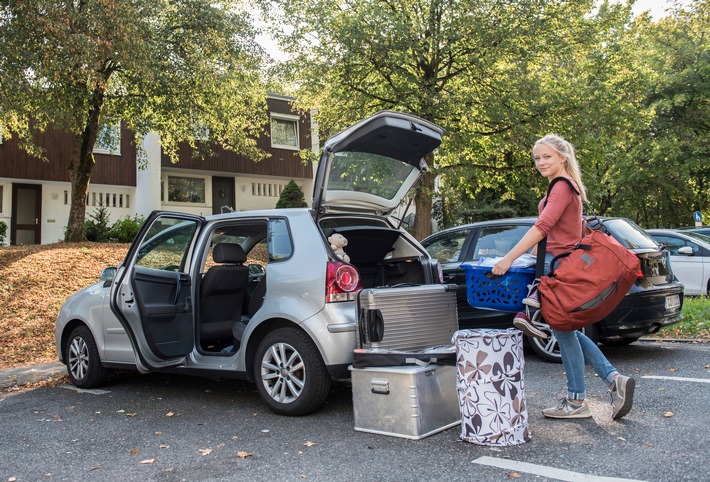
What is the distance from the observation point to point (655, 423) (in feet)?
15.2

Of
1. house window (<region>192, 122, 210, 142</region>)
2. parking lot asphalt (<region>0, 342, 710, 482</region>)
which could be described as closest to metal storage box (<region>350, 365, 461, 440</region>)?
parking lot asphalt (<region>0, 342, 710, 482</region>)

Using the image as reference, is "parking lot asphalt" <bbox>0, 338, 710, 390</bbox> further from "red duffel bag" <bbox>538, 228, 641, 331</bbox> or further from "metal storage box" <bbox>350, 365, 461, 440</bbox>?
"red duffel bag" <bbox>538, 228, 641, 331</bbox>

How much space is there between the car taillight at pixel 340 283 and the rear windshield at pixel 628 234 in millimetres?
3211

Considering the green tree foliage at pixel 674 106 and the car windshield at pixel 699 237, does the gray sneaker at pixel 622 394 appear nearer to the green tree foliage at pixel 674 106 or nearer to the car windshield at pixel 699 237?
the car windshield at pixel 699 237

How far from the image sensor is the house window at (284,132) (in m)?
30.1

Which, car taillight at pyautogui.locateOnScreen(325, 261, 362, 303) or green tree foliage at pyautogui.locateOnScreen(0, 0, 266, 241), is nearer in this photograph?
car taillight at pyautogui.locateOnScreen(325, 261, 362, 303)

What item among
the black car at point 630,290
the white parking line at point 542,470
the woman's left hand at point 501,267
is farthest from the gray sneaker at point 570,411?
the black car at point 630,290

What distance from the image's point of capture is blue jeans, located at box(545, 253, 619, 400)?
15.4 feet

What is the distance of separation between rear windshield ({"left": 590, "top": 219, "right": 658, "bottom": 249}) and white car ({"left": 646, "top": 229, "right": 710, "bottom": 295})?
630cm

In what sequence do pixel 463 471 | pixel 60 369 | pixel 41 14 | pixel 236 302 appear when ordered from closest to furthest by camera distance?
pixel 463 471 → pixel 236 302 → pixel 60 369 → pixel 41 14

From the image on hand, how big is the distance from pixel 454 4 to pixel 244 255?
37.7ft

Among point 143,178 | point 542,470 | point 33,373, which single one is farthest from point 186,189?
point 542,470

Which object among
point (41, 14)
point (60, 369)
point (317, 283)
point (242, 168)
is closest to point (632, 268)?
point (317, 283)

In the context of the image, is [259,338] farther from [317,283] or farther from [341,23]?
[341,23]
